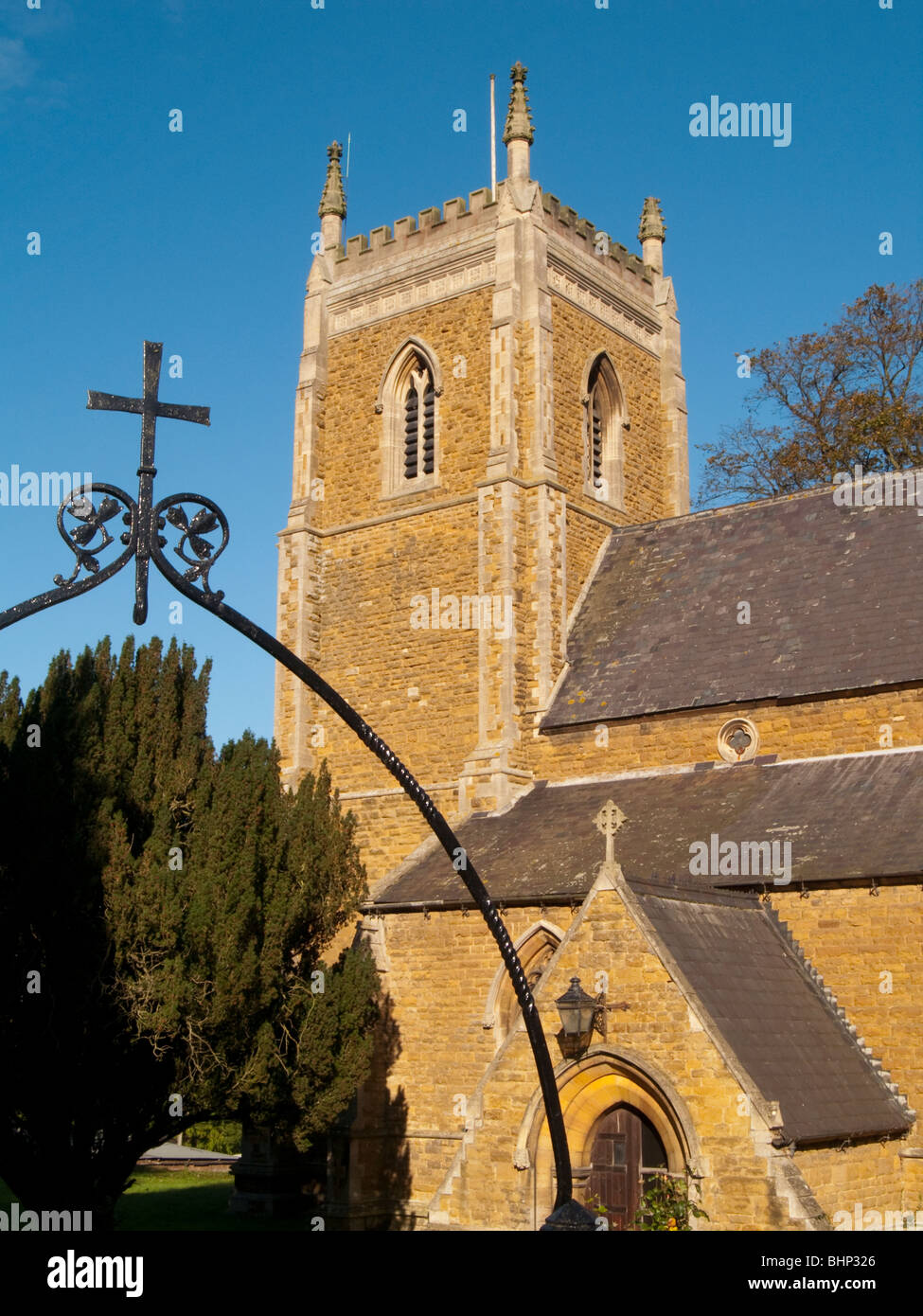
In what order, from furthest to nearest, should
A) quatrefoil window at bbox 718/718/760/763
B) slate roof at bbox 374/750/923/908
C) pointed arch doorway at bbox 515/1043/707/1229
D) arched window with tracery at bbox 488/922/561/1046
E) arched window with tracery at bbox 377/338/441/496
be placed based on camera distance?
arched window with tracery at bbox 377/338/441/496 → quatrefoil window at bbox 718/718/760/763 → arched window with tracery at bbox 488/922/561/1046 → slate roof at bbox 374/750/923/908 → pointed arch doorway at bbox 515/1043/707/1229

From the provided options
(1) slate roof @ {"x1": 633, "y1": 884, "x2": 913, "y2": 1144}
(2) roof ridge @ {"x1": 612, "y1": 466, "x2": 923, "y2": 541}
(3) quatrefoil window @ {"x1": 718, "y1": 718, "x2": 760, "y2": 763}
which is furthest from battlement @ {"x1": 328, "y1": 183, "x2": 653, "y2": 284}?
(1) slate roof @ {"x1": 633, "y1": 884, "x2": 913, "y2": 1144}

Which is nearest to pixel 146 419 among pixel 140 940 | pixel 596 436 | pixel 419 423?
pixel 140 940

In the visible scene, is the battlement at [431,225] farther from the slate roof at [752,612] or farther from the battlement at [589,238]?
the slate roof at [752,612]

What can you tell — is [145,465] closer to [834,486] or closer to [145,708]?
[145,708]

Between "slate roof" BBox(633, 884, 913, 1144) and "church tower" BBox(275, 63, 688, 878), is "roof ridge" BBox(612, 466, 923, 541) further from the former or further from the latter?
"slate roof" BBox(633, 884, 913, 1144)

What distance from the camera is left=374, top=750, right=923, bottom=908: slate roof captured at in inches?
631

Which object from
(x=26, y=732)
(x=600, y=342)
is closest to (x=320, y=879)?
(x=26, y=732)

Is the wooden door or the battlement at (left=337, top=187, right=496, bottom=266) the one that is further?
the battlement at (left=337, top=187, right=496, bottom=266)

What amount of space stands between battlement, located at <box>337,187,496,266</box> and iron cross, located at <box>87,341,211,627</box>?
53.2 feet

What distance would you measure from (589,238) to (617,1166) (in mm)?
17741

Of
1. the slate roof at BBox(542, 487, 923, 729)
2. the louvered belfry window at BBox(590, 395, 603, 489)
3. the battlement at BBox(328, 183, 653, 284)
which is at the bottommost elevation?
the slate roof at BBox(542, 487, 923, 729)

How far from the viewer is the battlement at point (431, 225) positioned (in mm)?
24875

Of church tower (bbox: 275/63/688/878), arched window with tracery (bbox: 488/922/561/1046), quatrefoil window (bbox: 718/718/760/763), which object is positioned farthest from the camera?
church tower (bbox: 275/63/688/878)

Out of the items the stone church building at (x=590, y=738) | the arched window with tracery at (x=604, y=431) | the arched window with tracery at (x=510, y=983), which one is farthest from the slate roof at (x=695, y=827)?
the arched window with tracery at (x=604, y=431)
